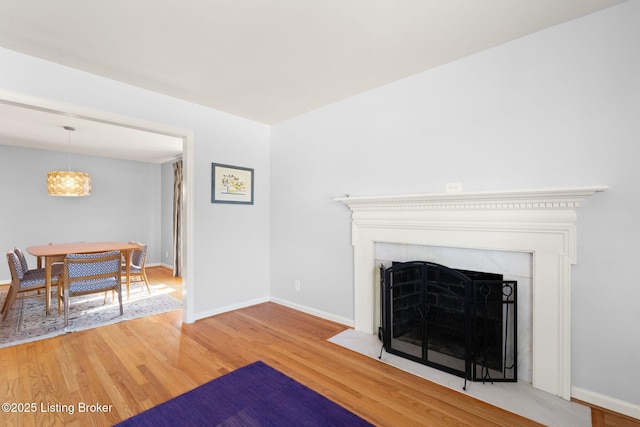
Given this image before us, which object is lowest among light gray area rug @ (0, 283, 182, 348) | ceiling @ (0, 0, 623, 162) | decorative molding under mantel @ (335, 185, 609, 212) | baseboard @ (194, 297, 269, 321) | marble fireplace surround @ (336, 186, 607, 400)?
light gray area rug @ (0, 283, 182, 348)

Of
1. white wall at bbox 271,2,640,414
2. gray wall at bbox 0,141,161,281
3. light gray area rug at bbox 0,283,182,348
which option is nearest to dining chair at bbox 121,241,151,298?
light gray area rug at bbox 0,283,182,348

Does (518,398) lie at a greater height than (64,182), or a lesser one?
lesser

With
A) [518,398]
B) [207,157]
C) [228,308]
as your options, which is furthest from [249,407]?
[207,157]

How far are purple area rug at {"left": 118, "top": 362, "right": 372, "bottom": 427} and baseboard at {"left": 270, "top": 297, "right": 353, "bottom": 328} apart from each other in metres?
1.12

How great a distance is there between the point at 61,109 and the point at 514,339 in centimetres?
400

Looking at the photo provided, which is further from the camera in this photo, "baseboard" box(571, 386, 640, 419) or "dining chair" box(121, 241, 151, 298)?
"dining chair" box(121, 241, 151, 298)

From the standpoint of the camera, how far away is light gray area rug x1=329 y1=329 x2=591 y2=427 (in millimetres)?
1669

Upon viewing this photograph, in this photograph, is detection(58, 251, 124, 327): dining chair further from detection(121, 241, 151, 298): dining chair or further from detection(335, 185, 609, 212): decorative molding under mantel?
detection(335, 185, 609, 212): decorative molding under mantel

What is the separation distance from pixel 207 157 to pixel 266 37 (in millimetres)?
1729

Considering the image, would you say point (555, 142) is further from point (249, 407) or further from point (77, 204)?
point (77, 204)

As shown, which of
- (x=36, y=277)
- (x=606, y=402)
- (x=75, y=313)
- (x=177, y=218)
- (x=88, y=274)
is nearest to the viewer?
(x=606, y=402)

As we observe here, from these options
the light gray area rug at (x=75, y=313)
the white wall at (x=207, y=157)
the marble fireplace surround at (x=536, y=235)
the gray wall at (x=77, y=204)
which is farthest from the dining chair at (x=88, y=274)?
the marble fireplace surround at (x=536, y=235)

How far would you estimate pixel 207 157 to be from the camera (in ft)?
11.1

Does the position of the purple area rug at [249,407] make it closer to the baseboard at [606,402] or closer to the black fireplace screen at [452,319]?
the black fireplace screen at [452,319]
